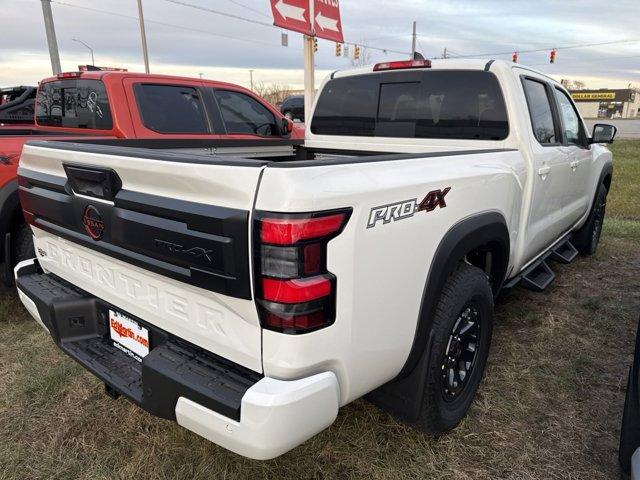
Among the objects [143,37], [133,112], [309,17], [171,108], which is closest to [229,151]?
[133,112]

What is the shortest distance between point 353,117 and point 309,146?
18.6 inches

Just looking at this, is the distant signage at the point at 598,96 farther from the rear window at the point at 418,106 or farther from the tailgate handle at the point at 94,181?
the tailgate handle at the point at 94,181

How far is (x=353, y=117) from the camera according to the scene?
151 inches

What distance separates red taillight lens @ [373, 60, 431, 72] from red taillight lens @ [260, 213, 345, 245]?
227 centimetres

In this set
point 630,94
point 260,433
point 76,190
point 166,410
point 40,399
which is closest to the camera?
point 260,433

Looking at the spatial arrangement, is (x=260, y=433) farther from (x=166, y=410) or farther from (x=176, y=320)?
(x=176, y=320)

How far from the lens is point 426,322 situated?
2.05 m

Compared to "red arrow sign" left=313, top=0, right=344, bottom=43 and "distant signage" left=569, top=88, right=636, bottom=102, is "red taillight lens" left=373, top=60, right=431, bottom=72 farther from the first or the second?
"distant signage" left=569, top=88, right=636, bottom=102

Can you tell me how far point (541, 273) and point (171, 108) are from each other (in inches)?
148

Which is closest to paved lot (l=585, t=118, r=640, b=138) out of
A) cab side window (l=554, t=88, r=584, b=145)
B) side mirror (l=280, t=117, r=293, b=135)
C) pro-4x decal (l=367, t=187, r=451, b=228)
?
side mirror (l=280, t=117, r=293, b=135)

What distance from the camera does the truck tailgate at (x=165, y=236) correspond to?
157 cm

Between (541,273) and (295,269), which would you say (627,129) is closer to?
(541,273)

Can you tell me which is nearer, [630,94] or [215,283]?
[215,283]

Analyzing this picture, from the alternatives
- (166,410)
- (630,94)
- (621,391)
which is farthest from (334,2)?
(630,94)
